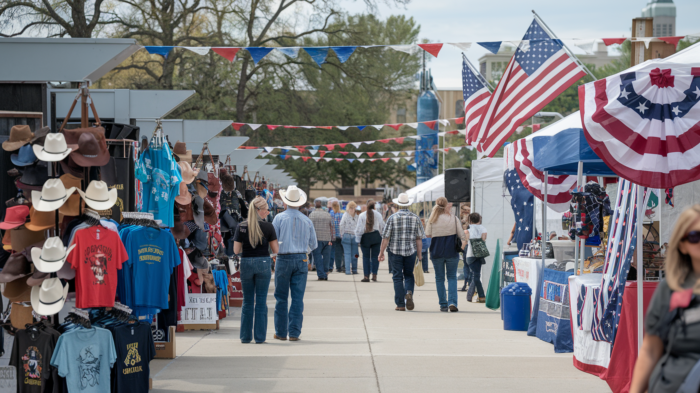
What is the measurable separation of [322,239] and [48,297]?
12.9 m

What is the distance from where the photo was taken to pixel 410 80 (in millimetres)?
45656

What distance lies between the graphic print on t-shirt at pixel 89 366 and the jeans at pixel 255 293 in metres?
3.20

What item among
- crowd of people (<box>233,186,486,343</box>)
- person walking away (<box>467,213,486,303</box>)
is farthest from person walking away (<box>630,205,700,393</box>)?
person walking away (<box>467,213,486,303</box>)

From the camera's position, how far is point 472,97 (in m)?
15.2

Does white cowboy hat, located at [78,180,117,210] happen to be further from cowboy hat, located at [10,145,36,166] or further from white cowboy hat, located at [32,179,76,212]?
cowboy hat, located at [10,145,36,166]

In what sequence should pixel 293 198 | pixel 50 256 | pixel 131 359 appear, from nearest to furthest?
pixel 50 256 → pixel 131 359 → pixel 293 198

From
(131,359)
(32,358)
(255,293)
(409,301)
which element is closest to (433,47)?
(409,301)

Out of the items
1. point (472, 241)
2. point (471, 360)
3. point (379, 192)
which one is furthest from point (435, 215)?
point (379, 192)

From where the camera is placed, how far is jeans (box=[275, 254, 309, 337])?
920 cm

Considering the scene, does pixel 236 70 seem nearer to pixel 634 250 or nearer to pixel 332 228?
pixel 332 228

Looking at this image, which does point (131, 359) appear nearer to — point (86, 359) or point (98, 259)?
point (86, 359)

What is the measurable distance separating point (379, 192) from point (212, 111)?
120 feet

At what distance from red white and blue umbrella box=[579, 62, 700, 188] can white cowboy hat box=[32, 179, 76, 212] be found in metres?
4.20

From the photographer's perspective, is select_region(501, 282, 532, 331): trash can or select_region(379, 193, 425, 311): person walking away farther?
select_region(379, 193, 425, 311): person walking away
